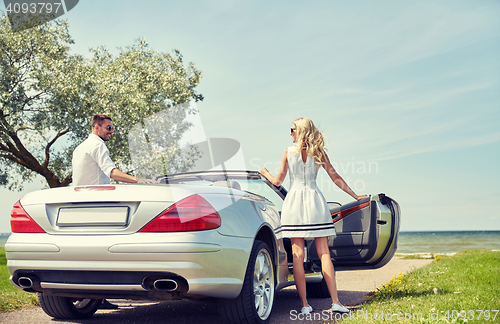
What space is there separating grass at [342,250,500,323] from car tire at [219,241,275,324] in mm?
763

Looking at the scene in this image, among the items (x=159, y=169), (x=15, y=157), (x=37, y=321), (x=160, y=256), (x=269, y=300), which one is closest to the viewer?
(x=160, y=256)

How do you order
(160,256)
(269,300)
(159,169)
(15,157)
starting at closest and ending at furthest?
(160,256) → (269,300) → (159,169) → (15,157)

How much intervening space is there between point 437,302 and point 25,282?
3.97 meters

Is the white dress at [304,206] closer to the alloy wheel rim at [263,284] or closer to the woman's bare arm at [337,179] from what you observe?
the woman's bare arm at [337,179]

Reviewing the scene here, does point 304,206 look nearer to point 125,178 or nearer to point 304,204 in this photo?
point 304,204

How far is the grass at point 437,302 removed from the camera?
13.6ft

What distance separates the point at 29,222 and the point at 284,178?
8.27 ft

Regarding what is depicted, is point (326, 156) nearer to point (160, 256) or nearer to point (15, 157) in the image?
point (160, 256)

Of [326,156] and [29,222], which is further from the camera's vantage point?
[326,156]

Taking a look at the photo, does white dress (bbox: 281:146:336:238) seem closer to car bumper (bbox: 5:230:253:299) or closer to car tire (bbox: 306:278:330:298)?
car bumper (bbox: 5:230:253:299)

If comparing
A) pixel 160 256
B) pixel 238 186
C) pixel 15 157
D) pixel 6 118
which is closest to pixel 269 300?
pixel 238 186

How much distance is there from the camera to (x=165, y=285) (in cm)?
349

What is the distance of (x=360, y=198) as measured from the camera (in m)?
5.33

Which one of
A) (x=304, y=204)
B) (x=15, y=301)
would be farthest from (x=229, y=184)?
(x=15, y=301)
